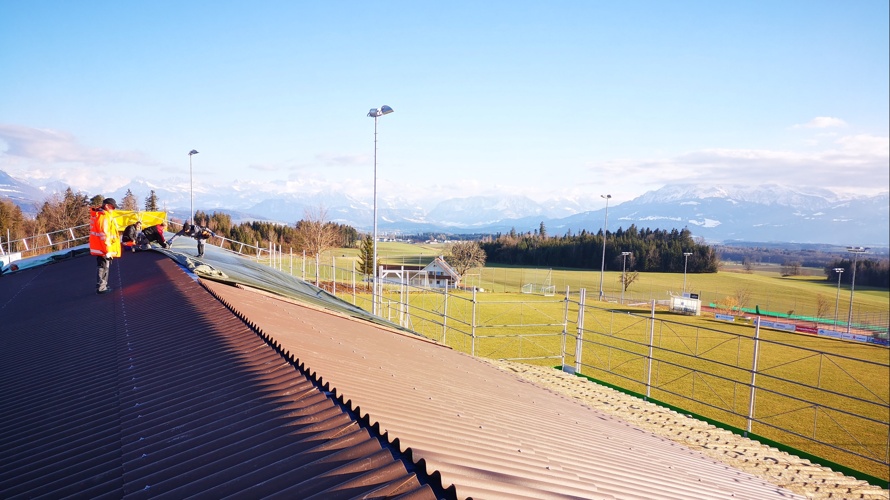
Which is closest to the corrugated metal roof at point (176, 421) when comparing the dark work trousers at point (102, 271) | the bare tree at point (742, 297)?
the dark work trousers at point (102, 271)

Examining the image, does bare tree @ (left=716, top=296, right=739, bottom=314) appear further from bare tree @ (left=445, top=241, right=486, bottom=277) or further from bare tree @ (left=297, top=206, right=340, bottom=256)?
bare tree @ (left=297, top=206, right=340, bottom=256)

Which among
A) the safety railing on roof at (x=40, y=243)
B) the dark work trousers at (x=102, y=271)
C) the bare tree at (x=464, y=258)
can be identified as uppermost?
the dark work trousers at (x=102, y=271)

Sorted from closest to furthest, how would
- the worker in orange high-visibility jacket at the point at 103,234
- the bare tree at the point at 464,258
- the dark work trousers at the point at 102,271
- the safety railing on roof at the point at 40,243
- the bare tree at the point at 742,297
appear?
the worker in orange high-visibility jacket at the point at 103,234
the dark work trousers at the point at 102,271
the safety railing on roof at the point at 40,243
the bare tree at the point at 742,297
the bare tree at the point at 464,258

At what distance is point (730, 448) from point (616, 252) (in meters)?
83.0

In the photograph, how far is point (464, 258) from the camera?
7838 centimetres

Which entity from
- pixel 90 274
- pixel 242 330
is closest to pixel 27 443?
pixel 242 330

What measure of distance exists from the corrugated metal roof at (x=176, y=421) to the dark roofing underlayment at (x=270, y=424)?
14mm

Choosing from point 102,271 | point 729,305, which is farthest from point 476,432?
point 729,305

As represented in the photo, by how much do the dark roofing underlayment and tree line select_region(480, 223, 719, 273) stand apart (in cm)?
7762

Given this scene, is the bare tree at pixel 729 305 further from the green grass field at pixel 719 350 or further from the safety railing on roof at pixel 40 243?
the safety railing on roof at pixel 40 243

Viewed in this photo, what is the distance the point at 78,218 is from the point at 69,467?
2065 inches

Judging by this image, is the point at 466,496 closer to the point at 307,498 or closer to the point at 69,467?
the point at 307,498

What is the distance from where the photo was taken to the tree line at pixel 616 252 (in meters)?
86.4

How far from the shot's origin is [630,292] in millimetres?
65750
